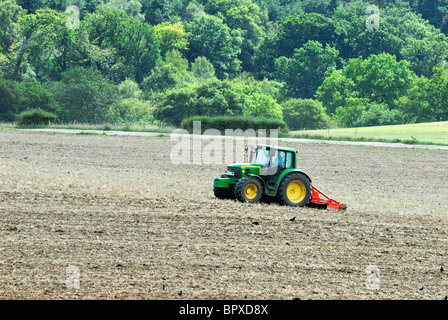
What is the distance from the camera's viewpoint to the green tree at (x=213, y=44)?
127 metres

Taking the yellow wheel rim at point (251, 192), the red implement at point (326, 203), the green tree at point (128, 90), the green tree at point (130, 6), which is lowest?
the red implement at point (326, 203)

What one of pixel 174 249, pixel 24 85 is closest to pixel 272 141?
pixel 174 249

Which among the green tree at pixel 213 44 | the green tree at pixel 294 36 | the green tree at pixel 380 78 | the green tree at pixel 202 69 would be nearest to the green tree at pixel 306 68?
the green tree at pixel 294 36

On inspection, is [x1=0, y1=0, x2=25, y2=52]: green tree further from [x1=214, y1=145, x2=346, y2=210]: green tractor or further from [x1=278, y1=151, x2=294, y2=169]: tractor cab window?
[x1=278, y1=151, x2=294, y2=169]: tractor cab window

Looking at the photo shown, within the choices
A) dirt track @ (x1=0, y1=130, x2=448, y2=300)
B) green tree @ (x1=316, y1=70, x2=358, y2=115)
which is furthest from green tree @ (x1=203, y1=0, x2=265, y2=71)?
dirt track @ (x1=0, y1=130, x2=448, y2=300)

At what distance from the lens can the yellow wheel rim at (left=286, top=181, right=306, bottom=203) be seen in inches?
687

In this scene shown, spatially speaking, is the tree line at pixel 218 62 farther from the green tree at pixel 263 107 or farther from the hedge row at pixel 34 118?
the hedge row at pixel 34 118

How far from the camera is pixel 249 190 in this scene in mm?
17312

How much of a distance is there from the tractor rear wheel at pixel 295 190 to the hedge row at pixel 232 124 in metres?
41.3

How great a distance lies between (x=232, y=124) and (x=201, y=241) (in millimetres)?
47000

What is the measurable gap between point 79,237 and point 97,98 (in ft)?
253

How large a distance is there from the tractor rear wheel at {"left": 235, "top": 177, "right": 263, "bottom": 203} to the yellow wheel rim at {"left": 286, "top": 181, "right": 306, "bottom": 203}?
0.77 meters

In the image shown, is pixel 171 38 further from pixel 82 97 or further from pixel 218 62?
pixel 82 97

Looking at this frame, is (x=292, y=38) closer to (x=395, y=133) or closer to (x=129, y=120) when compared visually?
(x=129, y=120)
